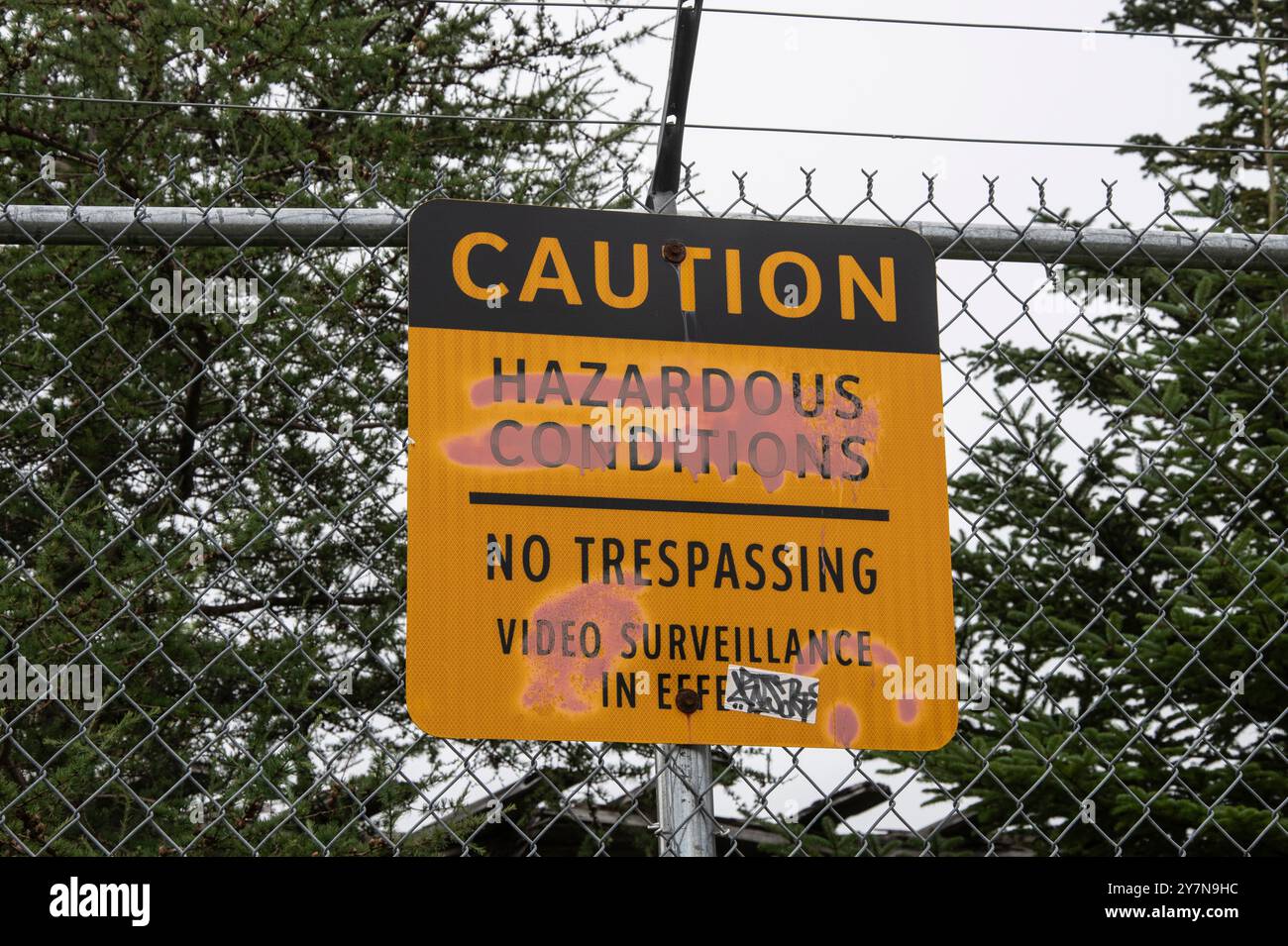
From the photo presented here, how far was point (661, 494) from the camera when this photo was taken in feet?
6.63

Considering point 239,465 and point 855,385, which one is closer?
point 855,385

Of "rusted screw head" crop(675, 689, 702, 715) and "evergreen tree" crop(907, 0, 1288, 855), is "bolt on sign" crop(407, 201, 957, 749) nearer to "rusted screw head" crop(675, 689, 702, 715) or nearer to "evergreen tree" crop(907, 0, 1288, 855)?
"rusted screw head" crop(675, 689, 702, 715)

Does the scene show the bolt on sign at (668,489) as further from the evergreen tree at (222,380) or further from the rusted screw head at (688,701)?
the evergreen tree at (222,380)

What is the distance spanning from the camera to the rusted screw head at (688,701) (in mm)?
1981

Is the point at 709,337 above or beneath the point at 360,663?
above

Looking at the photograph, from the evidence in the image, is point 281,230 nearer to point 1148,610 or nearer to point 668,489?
point 668,489

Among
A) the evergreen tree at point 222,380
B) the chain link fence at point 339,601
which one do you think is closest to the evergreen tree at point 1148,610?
the chain link fence at point 339,601

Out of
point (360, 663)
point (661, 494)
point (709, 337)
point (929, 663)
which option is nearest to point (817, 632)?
point (929, 663)

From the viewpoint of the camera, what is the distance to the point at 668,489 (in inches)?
79.6

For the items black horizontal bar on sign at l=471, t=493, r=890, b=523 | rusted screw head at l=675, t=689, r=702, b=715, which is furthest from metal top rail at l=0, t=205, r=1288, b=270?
rusted screw head at l=675, t=689, r=702, b=715

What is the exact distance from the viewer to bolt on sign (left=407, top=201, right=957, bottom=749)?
1.97 meters

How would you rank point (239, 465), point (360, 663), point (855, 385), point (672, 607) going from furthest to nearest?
point (239, 465) → point (360, 663) → point (855, 385) → point (672, 607)
